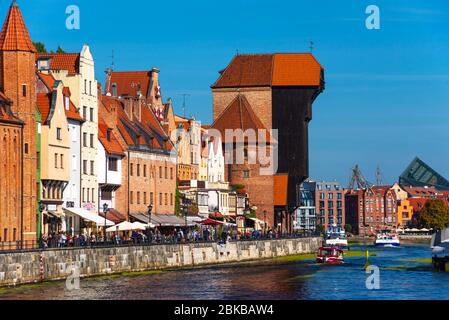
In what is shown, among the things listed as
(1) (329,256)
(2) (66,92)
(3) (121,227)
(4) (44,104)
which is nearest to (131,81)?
(1) (329,256)

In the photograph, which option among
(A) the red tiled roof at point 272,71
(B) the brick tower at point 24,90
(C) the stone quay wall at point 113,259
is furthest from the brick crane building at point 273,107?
(B) the brick tower at point 24,90

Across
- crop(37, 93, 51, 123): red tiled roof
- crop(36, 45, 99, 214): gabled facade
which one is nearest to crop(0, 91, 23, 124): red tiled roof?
crop(37, 93, 51, 123): red tiled roof

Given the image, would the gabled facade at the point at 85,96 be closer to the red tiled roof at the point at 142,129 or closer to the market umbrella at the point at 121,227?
the market umbrella at the point at 121,227

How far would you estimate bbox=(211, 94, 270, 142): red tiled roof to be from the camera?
594 feet

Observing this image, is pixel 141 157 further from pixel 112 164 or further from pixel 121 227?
pixel 121 227

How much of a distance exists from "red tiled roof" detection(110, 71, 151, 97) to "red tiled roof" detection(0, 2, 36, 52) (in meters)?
51.1

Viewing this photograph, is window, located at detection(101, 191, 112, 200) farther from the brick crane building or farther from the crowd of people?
the brick crane building

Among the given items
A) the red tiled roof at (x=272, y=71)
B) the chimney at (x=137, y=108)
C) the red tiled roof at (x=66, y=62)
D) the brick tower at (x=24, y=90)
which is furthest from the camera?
the red tiled roof at (x=272, y=71)

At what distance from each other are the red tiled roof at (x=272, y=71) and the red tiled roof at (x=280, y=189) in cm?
1300

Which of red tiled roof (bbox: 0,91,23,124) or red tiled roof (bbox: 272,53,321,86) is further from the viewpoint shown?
red tiled roof (bbox: 272,53,321,86)

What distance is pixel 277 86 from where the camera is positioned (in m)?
186

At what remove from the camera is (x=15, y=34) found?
95875mm

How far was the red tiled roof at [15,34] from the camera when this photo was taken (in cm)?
9525
